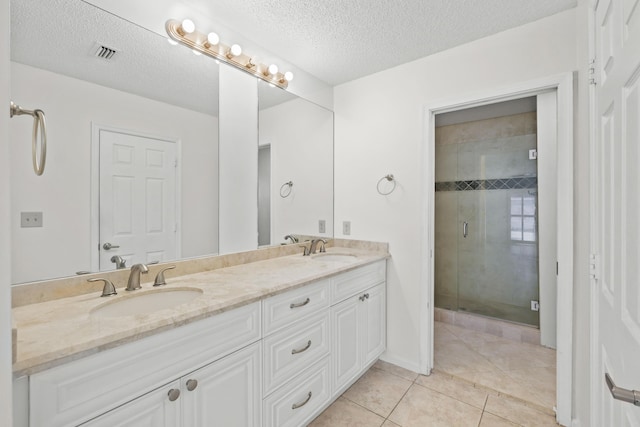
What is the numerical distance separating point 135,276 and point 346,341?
129cm

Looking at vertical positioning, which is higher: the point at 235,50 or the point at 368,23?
the point at 368,23

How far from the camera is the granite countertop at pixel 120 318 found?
0.80m

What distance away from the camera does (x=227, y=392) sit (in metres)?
1.19

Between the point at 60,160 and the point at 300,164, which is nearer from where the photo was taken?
the point at 60,160

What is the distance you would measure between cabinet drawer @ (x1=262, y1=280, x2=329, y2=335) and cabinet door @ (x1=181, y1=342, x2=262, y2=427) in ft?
0.42

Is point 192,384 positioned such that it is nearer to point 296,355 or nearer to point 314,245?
point 296,355

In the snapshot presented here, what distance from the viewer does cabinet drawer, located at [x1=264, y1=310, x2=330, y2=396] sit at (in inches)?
54.2

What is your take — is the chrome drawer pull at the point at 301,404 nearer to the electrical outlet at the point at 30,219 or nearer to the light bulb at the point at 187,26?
the electrical outlet at the point at 30,219

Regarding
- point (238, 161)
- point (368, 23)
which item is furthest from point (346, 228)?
point (368, 23)

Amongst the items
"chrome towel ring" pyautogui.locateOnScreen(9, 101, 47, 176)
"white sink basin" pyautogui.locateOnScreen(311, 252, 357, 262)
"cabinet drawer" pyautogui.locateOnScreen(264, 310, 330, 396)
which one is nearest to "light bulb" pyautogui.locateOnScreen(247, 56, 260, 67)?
"chrome towel ring" pyautogui.locateOnScreen(9, 101, 47, 176)

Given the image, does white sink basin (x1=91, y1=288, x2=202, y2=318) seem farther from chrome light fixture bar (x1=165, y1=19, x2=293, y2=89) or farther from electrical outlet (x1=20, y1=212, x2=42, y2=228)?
chrome light fixture bar (x1=165, y1=19, x2=293, y2=89)

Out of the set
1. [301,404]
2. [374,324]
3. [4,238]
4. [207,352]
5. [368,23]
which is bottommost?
[301,404]

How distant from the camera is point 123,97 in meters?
1.46

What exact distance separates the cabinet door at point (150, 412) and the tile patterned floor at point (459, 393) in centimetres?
99
